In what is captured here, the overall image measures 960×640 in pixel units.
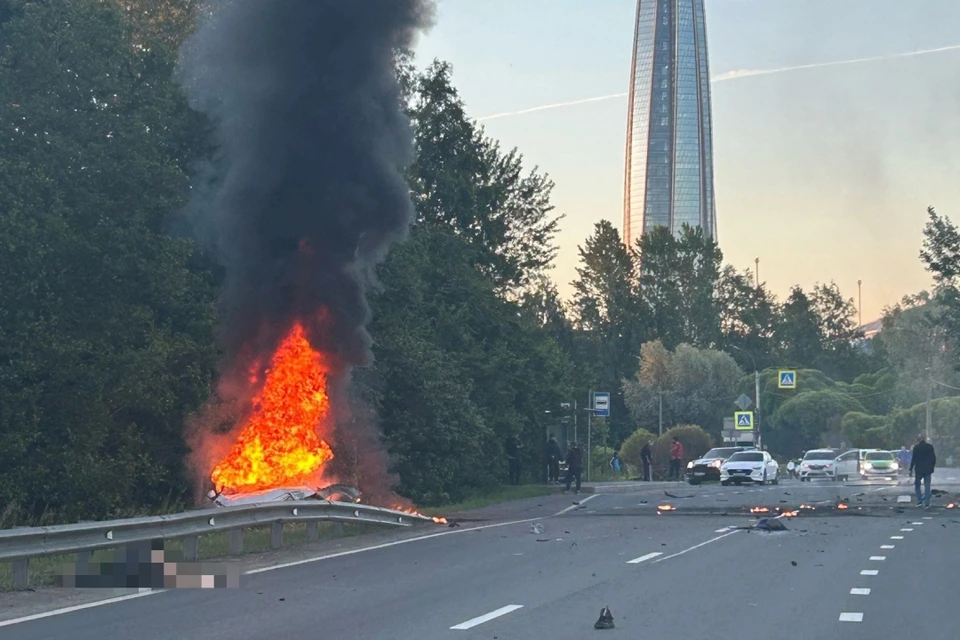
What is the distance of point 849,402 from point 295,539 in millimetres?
86763

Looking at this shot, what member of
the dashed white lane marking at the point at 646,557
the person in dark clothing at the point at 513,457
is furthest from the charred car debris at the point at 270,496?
the person in dark clothing at the point at 513,457

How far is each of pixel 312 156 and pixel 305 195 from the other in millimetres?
815

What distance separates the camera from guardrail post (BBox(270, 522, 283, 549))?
17844 millimetres

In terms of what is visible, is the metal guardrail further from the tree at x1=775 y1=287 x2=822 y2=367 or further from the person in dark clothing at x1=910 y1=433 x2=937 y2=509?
the tree at x1=775 y1=287 x2=822 y2=367

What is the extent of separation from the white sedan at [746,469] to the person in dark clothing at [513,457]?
25.7ft

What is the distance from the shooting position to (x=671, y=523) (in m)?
23.5

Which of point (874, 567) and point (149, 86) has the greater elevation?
point (149, 86)

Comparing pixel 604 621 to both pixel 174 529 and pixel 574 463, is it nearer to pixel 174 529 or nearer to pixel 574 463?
pixel 174 529

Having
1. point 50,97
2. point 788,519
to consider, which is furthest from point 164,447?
point 788,519

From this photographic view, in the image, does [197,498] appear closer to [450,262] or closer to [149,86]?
[149,86]

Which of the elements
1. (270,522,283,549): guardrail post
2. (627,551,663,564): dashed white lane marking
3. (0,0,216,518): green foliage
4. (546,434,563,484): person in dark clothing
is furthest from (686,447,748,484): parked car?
(270,522,283,549): guardrail post

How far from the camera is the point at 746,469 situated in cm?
4769

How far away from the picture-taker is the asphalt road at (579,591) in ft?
34.8

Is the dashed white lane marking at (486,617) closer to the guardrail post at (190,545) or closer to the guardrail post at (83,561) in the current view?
the guardrail post at (83,561)
